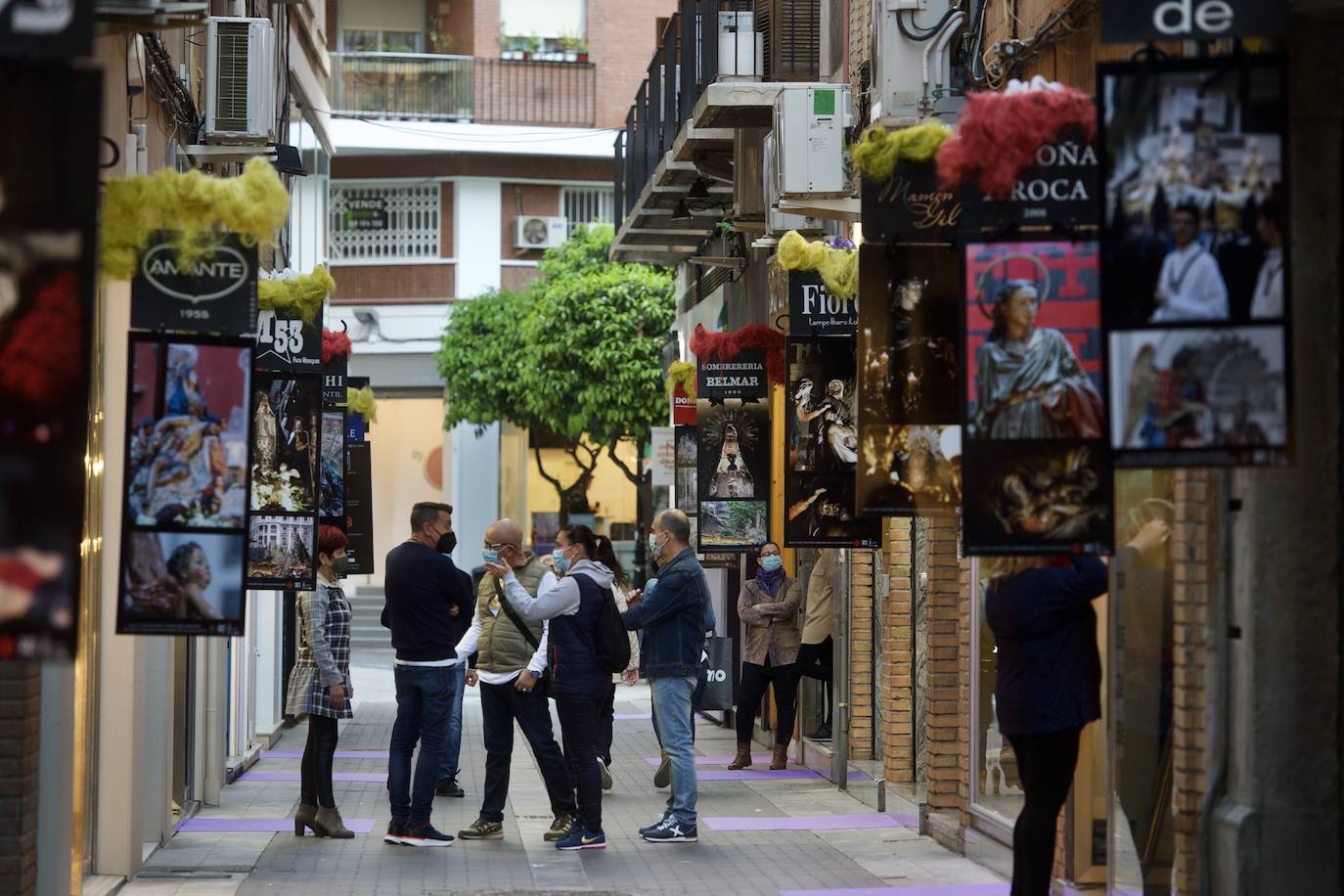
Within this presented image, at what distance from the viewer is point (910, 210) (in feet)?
30.5

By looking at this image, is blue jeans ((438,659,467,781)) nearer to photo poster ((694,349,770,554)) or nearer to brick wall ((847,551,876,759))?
photo poster ((694,349,770,554))

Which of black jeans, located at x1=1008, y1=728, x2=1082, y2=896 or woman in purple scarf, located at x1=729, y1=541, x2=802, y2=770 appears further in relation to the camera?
woman in purple scarf, located at x1=729, y1=541, x2=802, y2=770

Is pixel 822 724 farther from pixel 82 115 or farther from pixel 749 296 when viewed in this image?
pixel 82 115

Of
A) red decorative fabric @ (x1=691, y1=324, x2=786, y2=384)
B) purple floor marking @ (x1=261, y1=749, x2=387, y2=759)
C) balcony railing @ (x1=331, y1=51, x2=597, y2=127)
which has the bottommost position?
purple floor marking @ (x1=261, y1=749, x2=387, y2=759)

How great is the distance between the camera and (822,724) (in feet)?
58.3

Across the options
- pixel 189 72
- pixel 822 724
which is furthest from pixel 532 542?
pixel 189 72

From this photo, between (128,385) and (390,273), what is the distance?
98.7 feet

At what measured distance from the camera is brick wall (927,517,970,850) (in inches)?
508

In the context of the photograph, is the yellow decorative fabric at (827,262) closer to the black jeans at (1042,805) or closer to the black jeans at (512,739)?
the black jeans at (512,739)

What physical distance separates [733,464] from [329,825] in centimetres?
505

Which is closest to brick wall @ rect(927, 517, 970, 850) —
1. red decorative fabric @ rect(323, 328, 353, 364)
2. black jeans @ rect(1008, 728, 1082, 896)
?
black jeans @ rect(1008, 728, 1082, 896)

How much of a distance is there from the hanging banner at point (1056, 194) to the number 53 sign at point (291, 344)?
6906 mm

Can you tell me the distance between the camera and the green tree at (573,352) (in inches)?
1312

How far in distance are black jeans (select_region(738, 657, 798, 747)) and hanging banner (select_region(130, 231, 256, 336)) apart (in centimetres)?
915
